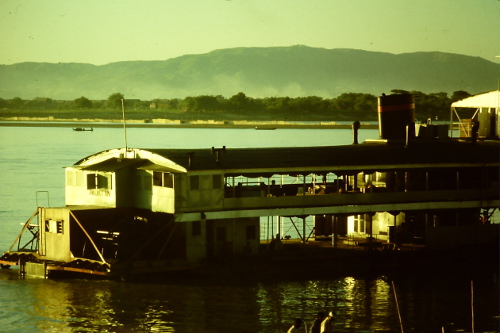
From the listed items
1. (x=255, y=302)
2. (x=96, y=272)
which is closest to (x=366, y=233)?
(x=255, y=302)

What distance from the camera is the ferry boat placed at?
53.1 m

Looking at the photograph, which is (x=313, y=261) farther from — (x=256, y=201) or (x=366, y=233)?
(x=366, y=233)

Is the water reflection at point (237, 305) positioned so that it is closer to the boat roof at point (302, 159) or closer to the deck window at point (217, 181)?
the deck window at point (217, 181)

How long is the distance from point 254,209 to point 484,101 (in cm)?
2788

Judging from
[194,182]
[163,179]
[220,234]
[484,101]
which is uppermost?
[484,101]

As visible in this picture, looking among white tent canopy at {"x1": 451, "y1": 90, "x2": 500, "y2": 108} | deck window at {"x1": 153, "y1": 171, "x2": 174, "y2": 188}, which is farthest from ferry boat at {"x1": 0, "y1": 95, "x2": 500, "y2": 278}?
white tent canopy at {"x1": 451, "y1": 90, "x2": 500, "y2": 108}

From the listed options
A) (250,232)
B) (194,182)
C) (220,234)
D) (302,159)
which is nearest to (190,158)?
(194,182)

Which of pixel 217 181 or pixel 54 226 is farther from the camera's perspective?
pixel 54 226

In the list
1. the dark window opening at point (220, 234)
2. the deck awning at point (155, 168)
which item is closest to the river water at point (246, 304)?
the dark window opening at point (220, 234)

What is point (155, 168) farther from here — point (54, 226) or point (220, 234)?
point (54, 226)

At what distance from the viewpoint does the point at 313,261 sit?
Answer: 56000mm

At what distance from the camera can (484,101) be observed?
246ft

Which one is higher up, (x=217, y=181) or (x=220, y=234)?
(x=217, y=181)

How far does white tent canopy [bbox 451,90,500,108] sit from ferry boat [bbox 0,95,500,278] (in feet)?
28.6
